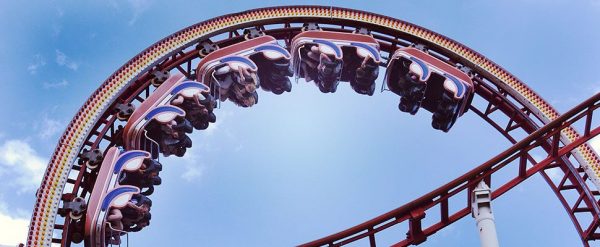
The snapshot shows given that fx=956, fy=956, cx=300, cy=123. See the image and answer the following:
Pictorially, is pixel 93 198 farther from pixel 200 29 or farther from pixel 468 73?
pixel 468 73

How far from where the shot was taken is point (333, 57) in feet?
47.8

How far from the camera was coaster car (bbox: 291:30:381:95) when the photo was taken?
14641 millimetres

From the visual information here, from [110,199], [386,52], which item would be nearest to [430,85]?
[386,52]

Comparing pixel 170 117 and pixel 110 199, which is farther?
pixel 170 117

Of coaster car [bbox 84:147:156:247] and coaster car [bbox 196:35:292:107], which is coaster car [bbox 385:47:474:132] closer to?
coaster car [bbox 196:35:292:107]

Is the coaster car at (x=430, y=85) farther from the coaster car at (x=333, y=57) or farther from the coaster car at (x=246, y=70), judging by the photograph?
the coaster car at (x=246, y=70)

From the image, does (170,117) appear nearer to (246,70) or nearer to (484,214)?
(246,70)

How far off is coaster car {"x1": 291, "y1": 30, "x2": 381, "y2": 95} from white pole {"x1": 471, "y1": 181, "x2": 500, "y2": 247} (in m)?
4.48

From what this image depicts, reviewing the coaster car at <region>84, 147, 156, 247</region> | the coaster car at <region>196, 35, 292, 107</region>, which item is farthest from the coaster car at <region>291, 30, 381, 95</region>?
the coaster car at <region>84, 147, 156, 247</region>

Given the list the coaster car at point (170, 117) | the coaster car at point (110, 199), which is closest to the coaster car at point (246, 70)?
the coaster car at point (170, 117)

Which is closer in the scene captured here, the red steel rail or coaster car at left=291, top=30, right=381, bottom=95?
the red steel rail

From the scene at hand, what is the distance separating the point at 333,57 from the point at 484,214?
4.88 metres

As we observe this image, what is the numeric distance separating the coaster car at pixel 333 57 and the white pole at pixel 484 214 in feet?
14.7

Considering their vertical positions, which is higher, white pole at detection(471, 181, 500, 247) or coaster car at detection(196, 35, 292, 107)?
coaster car at detection(196, 35, 292, 107)
